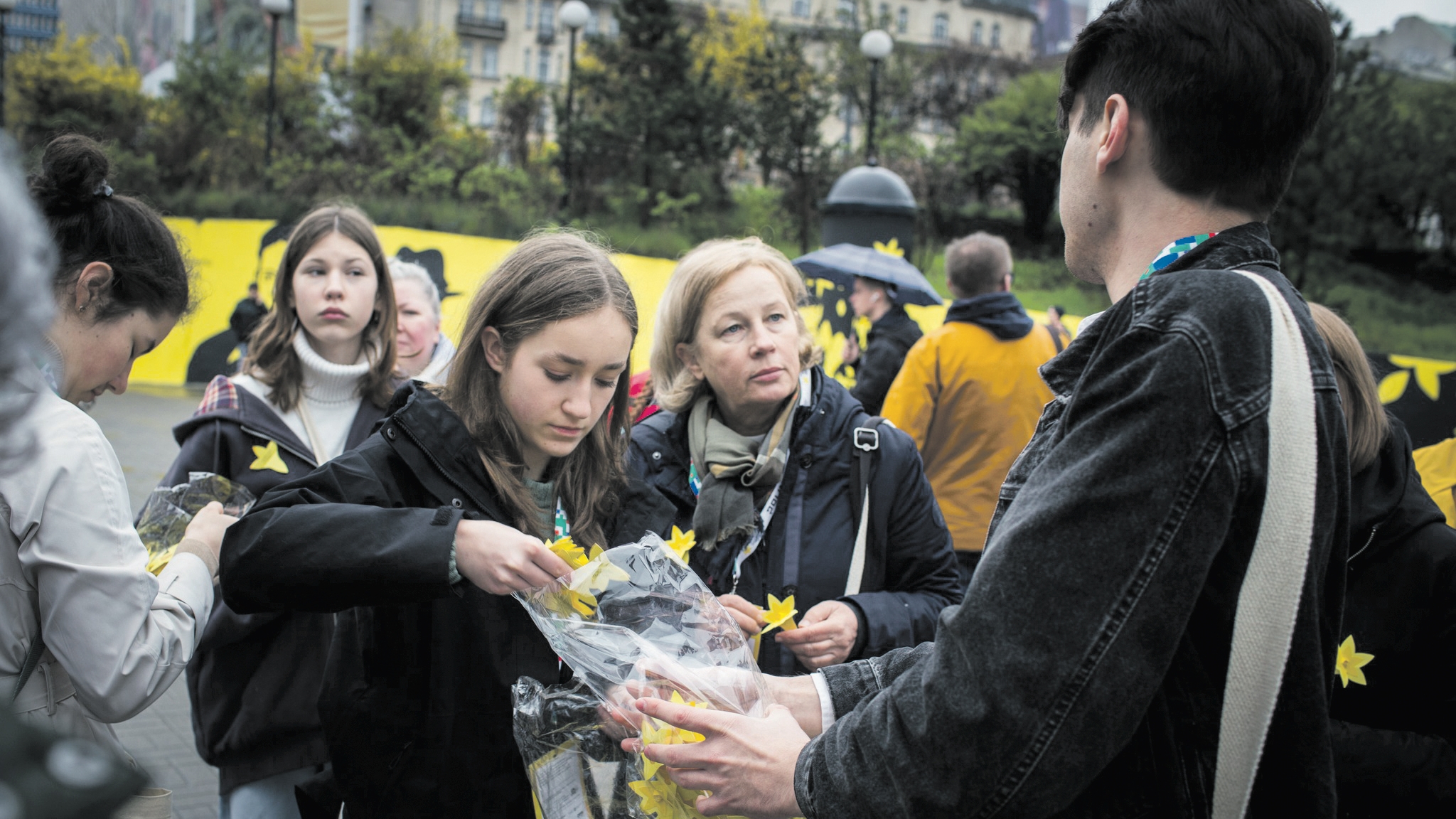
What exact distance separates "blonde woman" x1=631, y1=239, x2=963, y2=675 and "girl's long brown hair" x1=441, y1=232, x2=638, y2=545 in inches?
12.1

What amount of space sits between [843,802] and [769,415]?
5.38 ft

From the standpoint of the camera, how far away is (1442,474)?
397 centimetres

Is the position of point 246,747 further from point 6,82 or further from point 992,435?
point 6,82

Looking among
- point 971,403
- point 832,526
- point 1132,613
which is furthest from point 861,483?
Result: point 971,403

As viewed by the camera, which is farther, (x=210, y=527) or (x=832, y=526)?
(x=832, y=526)

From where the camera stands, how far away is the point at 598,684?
1.63 metres

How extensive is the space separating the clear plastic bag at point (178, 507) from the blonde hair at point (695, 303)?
113 cm

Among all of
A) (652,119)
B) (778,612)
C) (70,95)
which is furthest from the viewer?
(70,95)

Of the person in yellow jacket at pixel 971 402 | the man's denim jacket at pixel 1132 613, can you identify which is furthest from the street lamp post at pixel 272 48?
the man's denim jacket at pixel 1132 613

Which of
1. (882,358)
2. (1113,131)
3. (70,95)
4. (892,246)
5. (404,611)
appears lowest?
(404,611)

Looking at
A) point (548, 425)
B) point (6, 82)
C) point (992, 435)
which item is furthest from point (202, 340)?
point (6, 82)

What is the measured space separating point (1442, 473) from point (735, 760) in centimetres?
387

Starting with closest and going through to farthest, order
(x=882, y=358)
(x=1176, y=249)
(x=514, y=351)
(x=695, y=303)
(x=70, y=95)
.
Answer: (x=1176, y=249)
(x=514, y=351)
(x=695, y=303)
(x=882, y=358)
(x=70, y=95)

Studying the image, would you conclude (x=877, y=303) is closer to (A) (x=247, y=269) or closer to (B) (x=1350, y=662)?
(B) (x=1350, y=662)
